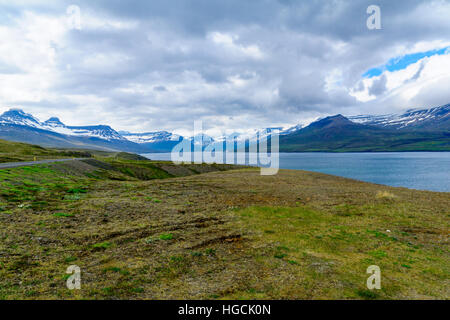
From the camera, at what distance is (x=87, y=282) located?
11859 mm

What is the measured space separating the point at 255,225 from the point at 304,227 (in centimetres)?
468

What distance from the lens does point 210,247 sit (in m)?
17.0

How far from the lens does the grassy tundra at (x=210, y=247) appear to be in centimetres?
1182
